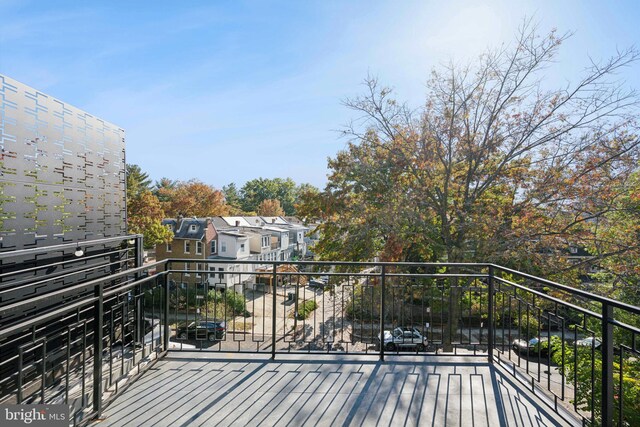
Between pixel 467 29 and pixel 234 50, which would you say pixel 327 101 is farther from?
pixel 467 29

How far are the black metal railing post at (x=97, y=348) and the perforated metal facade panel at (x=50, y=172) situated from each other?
80.7 inches

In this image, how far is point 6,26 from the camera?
6.34 m

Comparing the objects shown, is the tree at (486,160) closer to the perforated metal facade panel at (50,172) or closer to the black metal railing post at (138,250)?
the perforated metal facade panel at (50,172)

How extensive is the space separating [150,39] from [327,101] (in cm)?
546

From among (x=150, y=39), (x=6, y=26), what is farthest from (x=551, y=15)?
(x=6, y=26)

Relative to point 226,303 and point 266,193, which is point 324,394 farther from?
point 266,193

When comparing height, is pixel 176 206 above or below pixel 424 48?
below

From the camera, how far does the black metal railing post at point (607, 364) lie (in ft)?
5.60

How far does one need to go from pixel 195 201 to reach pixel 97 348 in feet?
105

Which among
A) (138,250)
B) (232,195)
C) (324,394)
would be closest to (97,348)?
(324,394)

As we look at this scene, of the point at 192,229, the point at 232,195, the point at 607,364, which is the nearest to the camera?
the point at 607,364

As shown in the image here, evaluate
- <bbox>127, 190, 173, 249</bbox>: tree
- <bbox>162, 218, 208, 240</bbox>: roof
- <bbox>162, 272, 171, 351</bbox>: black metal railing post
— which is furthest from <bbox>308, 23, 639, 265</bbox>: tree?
<bbox>127, 190, 173, 249</bbox>: tree

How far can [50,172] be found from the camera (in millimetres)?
4094

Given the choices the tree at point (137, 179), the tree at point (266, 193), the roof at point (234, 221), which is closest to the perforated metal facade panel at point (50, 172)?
the roof at point (234, 221)
